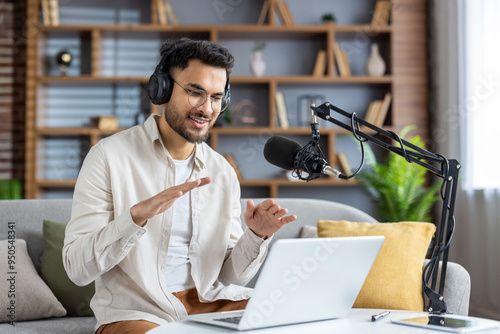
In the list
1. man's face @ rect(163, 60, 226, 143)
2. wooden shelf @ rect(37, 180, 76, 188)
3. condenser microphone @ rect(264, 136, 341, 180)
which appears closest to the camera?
condenser microphone @ rect(264, 136, 341, 180)

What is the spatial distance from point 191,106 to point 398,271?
87cm

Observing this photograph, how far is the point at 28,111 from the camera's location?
14.5ft

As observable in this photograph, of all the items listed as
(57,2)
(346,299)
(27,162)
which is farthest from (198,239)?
(57,2)

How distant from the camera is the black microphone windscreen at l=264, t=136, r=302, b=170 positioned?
1.25 m

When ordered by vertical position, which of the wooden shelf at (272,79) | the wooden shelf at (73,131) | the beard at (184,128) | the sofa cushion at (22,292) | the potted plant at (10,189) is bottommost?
the sofa cushion at (22,292)

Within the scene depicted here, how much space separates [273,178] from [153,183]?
296 centimetres

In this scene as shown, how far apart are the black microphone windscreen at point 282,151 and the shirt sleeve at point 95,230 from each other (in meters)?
0.35

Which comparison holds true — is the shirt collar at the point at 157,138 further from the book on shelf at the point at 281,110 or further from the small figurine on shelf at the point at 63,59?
the small figurine on shelf at the point at 63,59

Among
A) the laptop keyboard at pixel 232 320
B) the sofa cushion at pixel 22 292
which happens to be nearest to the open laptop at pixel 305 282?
the laptop keyboard at pixel 232 320

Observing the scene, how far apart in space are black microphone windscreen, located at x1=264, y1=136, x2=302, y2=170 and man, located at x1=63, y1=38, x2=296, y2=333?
181 mm

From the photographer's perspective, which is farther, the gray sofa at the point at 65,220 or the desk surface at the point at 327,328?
the gray sofa at the point at 65,220

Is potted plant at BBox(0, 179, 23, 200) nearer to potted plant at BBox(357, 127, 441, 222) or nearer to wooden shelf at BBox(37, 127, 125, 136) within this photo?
wooden shelf at BBox(37, 127, 125, 136)

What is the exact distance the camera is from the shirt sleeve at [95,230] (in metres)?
1.39

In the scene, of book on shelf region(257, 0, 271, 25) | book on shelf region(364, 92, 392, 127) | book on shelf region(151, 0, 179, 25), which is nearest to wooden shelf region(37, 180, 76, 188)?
book on shelf region(151, 0, 179, 25)
